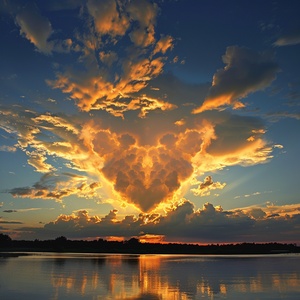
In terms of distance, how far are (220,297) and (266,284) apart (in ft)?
43.7

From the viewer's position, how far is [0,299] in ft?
92.5

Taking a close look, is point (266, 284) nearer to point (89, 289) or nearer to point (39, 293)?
point (89, 289)

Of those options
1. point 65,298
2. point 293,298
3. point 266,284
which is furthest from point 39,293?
point 266,284

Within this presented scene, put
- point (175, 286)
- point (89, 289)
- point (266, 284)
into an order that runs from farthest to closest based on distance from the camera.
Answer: point (266, 284) → point (175, 286) → point (89, 289)

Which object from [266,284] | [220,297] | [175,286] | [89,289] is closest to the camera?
[220,297]

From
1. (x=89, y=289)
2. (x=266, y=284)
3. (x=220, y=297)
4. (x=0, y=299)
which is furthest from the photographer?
(x=266, y=284)

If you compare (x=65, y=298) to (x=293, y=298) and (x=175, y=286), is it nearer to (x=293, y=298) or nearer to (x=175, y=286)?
(x=175, y=286)

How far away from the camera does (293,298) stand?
30.8m

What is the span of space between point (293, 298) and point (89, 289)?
1904 centimetres

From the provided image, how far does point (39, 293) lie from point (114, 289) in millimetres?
7418

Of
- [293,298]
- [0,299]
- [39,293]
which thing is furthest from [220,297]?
[0,299]

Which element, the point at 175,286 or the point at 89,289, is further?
the point at 175,286

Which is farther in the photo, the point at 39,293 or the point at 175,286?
the point at 175,286

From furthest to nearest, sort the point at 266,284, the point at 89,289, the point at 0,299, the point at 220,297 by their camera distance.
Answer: the point at 266,284, the point at 89,289, the point at 220,297, the point at 0,299
